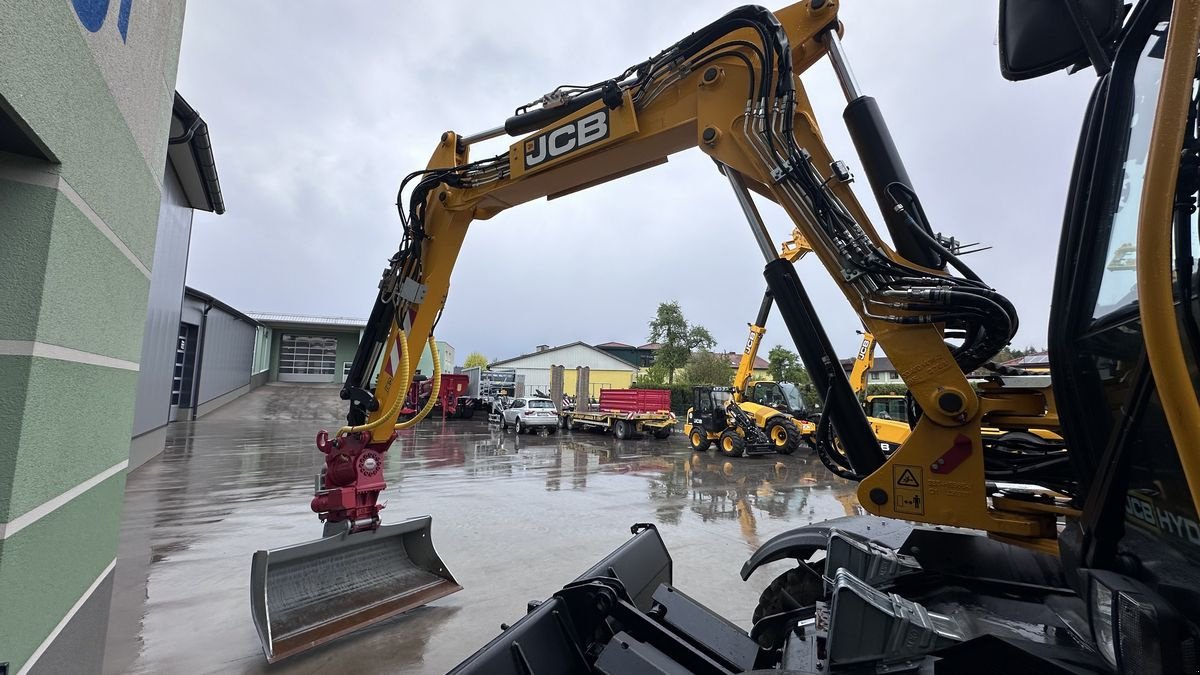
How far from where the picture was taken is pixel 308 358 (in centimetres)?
3575

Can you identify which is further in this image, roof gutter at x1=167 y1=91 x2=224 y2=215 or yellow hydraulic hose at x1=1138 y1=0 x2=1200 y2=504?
roof gutter at x1=167 y1=91 x2=224 y2=215

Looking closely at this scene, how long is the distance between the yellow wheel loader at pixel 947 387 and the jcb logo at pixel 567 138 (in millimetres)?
17

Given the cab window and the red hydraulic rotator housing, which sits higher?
the cab window

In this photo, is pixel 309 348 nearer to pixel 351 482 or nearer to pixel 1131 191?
pixel 351 482

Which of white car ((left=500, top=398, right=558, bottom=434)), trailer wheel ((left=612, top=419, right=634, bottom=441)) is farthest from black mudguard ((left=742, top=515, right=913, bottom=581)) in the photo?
white car ((left=500, top=398, right=558, bottom=434))

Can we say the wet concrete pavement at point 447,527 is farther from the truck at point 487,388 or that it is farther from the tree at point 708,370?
the tree at point 708,370

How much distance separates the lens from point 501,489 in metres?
9.56

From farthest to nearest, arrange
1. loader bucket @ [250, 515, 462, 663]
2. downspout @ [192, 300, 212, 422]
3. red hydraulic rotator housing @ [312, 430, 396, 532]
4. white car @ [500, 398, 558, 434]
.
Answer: white car @ [500, 398, 558, 434], downspout @ [192, 300, 212, 422], red hydraulic rotator housing @ [312, 430, 396, 532], loader bucket @ [250, 515, 462, 663]

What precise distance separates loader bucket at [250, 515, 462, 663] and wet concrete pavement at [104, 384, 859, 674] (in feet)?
0.56

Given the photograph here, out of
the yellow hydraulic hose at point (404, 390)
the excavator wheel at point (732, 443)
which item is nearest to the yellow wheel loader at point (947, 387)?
the yellow hydraulic hose at point (404, 390)

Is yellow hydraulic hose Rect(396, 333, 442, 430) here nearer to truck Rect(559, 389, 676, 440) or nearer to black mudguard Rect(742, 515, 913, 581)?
black mudguard Rect(742, 515, 913, 581)

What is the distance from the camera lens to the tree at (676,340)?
3597cm

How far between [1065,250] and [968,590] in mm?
1459

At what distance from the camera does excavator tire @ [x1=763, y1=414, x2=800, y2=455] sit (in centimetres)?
1541
